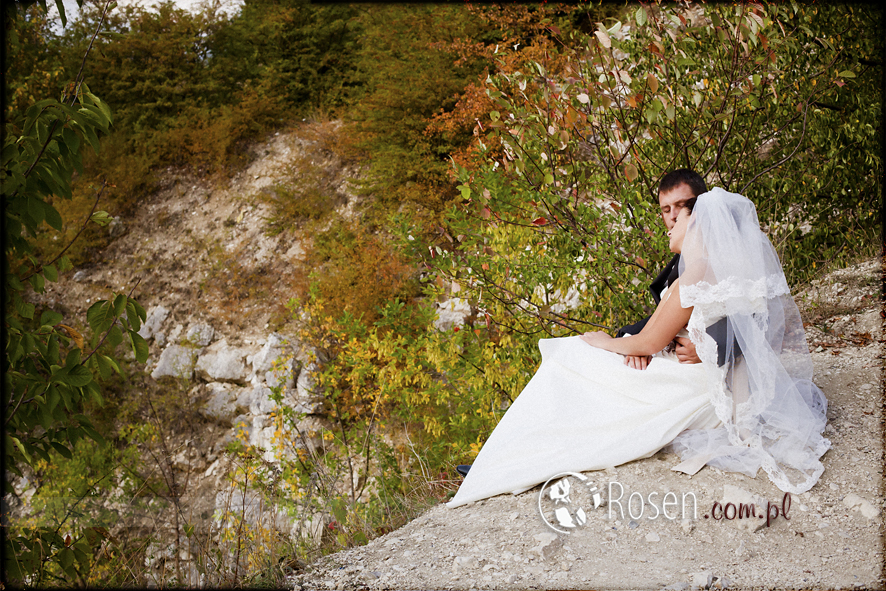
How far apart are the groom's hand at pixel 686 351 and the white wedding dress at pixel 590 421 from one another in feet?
0.12

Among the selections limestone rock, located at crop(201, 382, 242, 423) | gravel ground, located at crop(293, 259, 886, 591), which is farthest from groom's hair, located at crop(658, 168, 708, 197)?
limestone rock, located at crop(201, 382, 242, 423)

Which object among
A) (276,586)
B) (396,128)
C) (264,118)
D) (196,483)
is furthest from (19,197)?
(264,118)

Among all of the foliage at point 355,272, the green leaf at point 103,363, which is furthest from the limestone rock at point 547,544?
the foliage at point 355,272

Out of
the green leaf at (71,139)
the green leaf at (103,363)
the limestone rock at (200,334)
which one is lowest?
the green leaf at (103,363)

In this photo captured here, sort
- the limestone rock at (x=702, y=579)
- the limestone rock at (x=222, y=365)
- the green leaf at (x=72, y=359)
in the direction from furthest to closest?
the limestone rock at (x=222, y=365), the limestone rock at (x=702, y=579), the green leaf at (x=72, y=359)

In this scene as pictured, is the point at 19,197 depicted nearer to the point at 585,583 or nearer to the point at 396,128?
the point at 585,583

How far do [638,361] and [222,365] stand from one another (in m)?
6.85

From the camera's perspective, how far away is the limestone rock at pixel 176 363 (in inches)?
319

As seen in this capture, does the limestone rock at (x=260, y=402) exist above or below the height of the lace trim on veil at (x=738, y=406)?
above

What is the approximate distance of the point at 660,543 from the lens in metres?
2.09

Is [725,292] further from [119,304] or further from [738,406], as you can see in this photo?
[119,304]

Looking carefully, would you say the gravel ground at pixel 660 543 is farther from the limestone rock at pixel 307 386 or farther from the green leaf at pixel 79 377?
the limestone rock at pixel 307 386

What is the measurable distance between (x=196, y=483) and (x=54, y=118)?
20.6 ft

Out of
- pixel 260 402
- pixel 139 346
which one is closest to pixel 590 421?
pixel 139 346
